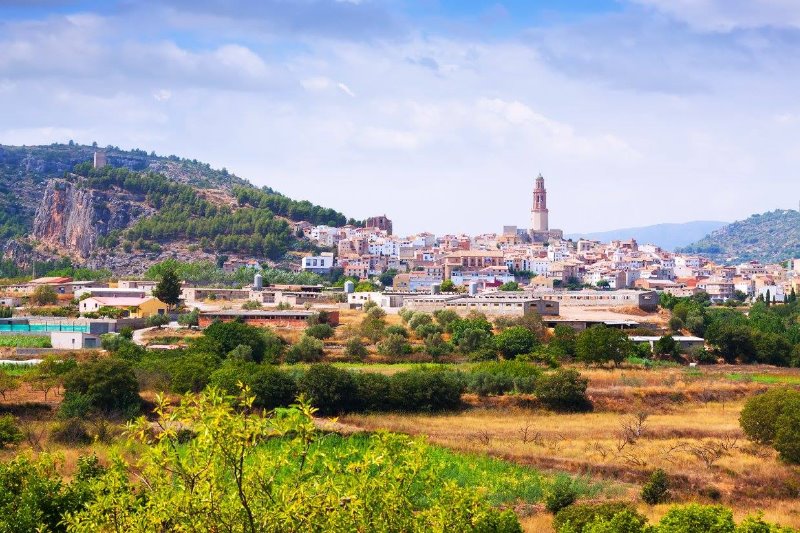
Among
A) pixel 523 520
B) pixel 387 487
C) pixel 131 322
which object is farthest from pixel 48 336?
pixel 387 487

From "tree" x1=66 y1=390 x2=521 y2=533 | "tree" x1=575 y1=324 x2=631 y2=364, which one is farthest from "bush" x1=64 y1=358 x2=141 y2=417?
"tree" x1=575 y1=324 x2=631 y2=364

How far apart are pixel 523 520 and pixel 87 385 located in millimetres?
15903

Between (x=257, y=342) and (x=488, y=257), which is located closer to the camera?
(x=257, y=342)

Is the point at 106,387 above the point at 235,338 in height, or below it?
below

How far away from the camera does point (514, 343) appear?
43500 mm

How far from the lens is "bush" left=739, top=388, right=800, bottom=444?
26594 mm

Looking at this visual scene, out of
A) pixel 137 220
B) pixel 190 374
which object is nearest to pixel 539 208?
pixel 137 220

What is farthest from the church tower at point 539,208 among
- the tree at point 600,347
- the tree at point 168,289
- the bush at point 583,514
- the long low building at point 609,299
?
the bush at point 583,514

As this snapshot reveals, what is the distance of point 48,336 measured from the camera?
47.1 m

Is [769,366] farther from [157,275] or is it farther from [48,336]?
[157,275]

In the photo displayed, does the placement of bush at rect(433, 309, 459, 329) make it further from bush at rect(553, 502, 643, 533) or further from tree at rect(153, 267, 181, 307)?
bush at rect(553, 502, 643, 533)

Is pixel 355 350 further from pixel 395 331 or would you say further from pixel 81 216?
pixel 81 216

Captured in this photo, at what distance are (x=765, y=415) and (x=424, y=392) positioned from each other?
36.0ft

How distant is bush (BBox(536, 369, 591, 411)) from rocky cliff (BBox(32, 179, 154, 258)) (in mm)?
85193
